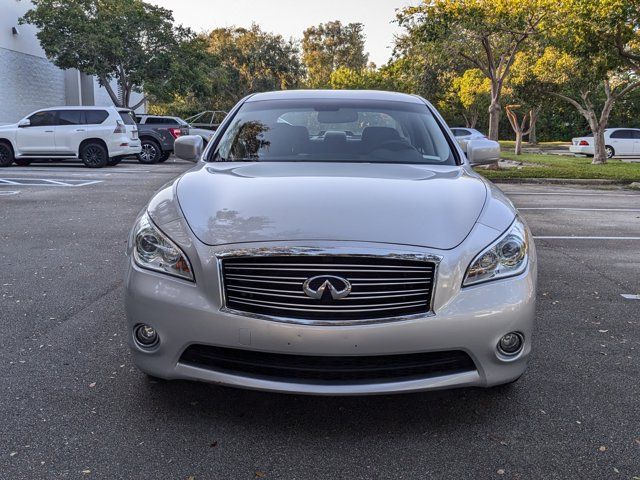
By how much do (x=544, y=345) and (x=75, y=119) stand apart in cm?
1648

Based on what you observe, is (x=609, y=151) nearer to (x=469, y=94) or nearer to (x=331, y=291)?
(x=469, y=94)

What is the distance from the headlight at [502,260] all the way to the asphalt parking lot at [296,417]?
2.34ft

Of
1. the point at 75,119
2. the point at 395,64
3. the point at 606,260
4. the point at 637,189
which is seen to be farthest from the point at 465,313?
the point at 395,64

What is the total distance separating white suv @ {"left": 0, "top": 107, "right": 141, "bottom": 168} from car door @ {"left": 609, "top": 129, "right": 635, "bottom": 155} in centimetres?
2245

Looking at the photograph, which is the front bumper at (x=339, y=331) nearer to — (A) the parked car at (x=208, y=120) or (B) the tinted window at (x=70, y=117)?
(B) the tinted window at (x=70, y=117)

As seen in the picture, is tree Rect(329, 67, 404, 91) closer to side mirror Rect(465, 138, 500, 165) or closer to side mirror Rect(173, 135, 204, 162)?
side mirror Rect(465, 138, 500, 165)

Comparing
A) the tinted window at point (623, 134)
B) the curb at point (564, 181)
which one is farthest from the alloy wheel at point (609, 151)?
the curb at point (564, 181)

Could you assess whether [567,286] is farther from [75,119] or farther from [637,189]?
[75,119]

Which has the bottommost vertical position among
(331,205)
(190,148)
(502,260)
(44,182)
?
(44,182)

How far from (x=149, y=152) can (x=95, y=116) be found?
289 centimetres

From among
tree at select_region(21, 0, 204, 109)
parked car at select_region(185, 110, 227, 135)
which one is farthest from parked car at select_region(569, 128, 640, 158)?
tree at select_region(21, 0, 204, 109)

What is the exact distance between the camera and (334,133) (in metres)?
4.31

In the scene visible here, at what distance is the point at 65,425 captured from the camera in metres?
2.85

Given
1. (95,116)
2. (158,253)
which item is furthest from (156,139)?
(158,253)
